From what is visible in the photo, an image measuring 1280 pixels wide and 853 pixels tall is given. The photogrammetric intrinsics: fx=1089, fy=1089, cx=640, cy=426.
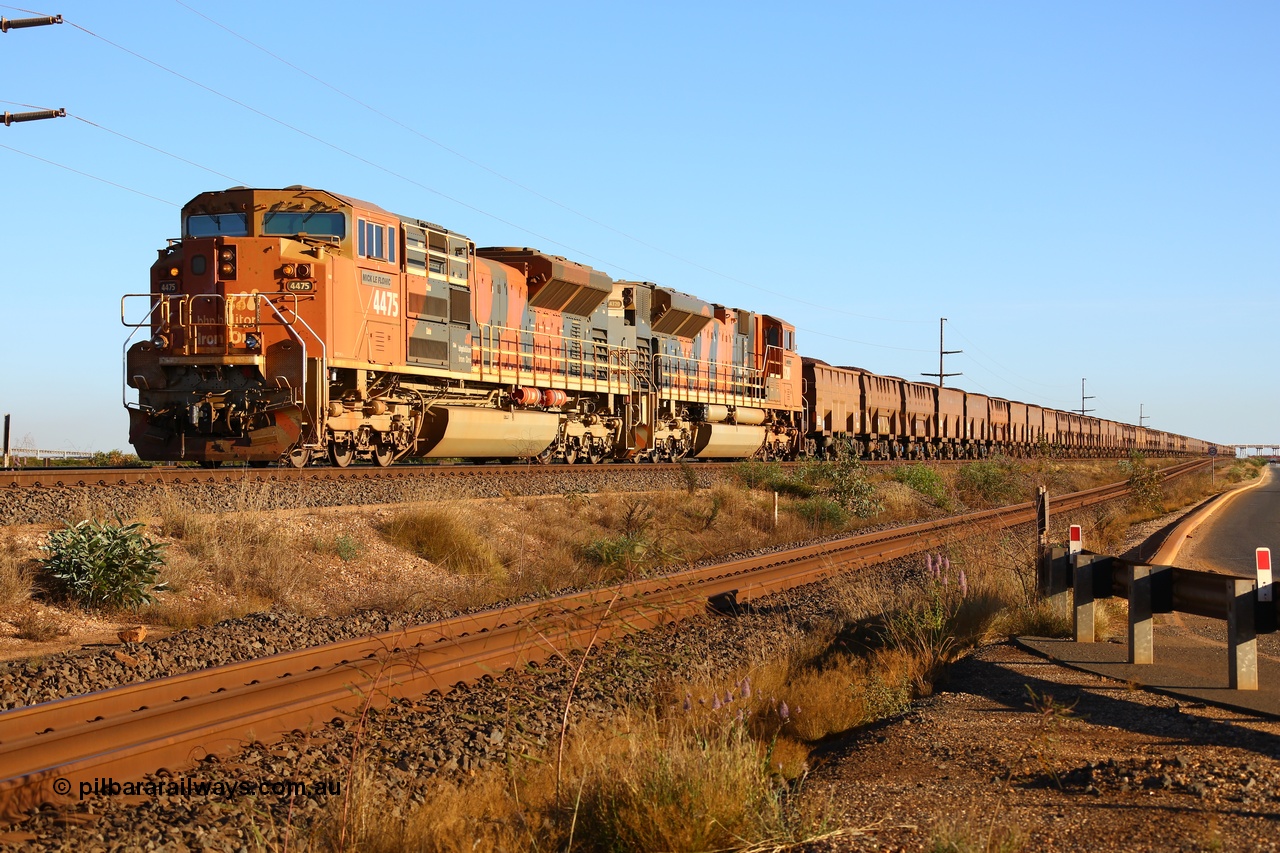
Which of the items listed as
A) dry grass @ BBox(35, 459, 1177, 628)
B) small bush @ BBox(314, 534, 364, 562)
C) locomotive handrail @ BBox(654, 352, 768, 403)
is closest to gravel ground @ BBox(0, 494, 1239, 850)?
dry grass @ BBox(35, 459, 1177, 628)

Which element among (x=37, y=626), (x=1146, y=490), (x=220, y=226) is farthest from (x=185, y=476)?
(x=1146, y=490)

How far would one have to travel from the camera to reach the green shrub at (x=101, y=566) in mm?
8797

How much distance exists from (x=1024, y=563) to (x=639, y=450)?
1398 centimetres

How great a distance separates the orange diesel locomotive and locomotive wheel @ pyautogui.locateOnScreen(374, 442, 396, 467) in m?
0.03

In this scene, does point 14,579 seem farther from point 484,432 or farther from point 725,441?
point 725,441

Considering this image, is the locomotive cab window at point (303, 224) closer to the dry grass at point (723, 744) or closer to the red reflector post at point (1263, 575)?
the dry grass at point (723, 744)

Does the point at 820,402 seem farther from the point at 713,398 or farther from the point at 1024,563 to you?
the point at 1024,563

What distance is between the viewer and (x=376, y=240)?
53.6ft

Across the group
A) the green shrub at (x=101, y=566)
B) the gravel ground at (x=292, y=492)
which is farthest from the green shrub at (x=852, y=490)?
the green shrub at (x=101, y=566)

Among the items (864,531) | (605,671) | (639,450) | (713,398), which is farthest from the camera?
(713,398)

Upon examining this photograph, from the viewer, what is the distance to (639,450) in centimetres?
2509

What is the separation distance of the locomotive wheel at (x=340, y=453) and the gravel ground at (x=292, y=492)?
161cm

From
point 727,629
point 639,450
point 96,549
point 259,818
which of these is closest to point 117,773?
point 259,818

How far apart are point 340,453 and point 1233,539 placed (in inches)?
615
